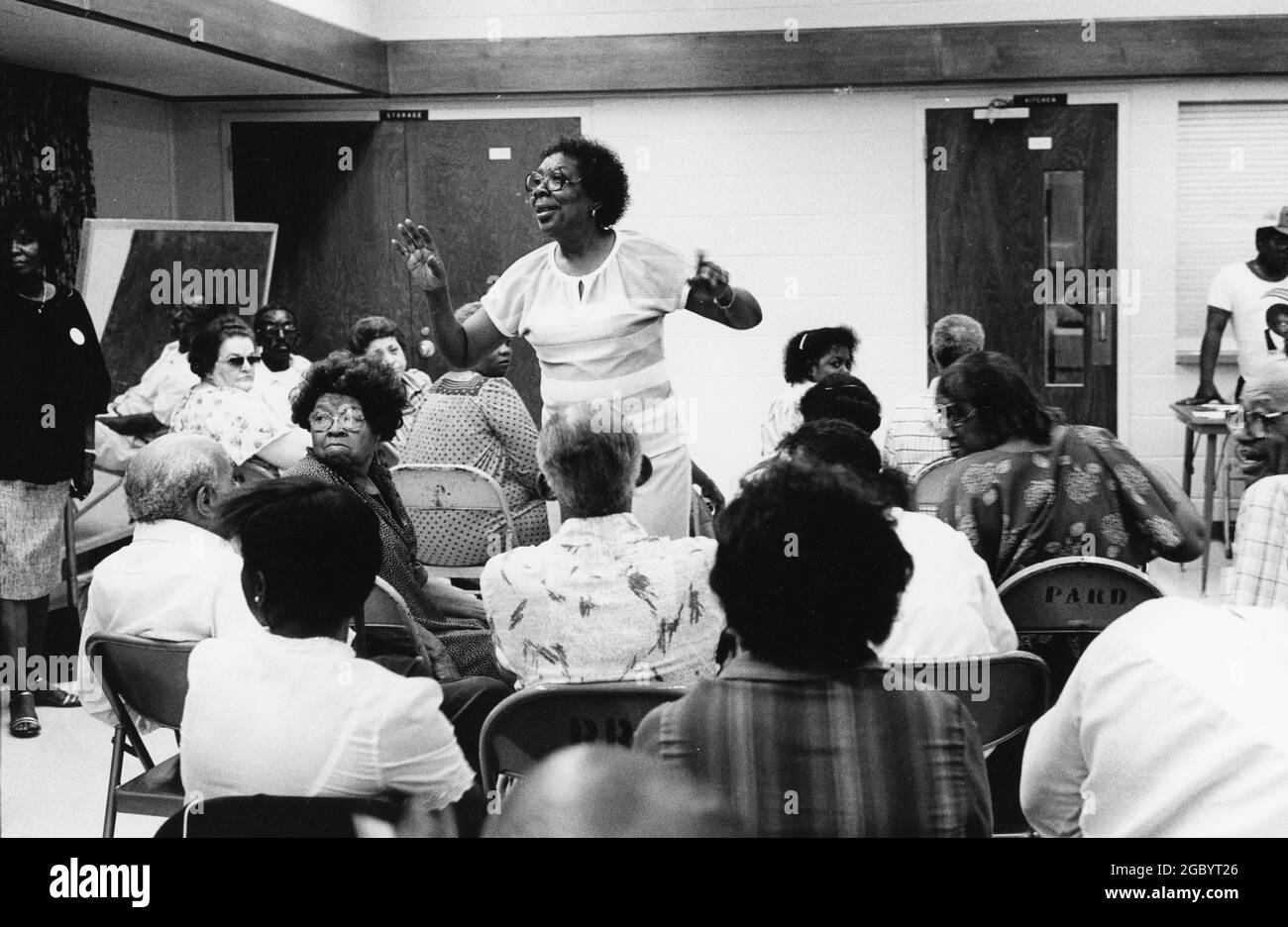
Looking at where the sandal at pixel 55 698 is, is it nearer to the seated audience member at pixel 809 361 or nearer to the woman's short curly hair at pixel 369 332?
the woman's short curly hair at pixel 369 332

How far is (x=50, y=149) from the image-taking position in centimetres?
560

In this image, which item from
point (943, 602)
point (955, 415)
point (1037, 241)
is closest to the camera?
point (943, 602)

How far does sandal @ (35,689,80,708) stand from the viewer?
160 inches

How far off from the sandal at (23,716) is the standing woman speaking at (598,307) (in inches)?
65.0

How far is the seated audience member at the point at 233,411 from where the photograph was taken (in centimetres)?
406

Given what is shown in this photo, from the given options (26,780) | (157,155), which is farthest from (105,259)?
(26,780)

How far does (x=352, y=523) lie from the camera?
5.90 feet

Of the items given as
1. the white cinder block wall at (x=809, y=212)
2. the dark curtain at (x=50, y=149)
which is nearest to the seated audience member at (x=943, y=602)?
the dark curtain at (x=50, y=149)

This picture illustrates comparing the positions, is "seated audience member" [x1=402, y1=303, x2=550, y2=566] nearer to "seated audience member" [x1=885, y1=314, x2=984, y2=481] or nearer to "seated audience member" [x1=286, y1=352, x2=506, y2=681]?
"seated audience member" [x1=286, y1=352, x2=506, y2=681]

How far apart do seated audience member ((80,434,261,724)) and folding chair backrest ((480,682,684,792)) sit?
1.99ft

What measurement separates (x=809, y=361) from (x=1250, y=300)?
2.44m

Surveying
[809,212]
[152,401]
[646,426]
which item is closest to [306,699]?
[646,426]

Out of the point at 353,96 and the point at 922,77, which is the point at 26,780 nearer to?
the point at 353,96

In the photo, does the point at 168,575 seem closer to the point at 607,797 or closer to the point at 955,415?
the point at 955,415
